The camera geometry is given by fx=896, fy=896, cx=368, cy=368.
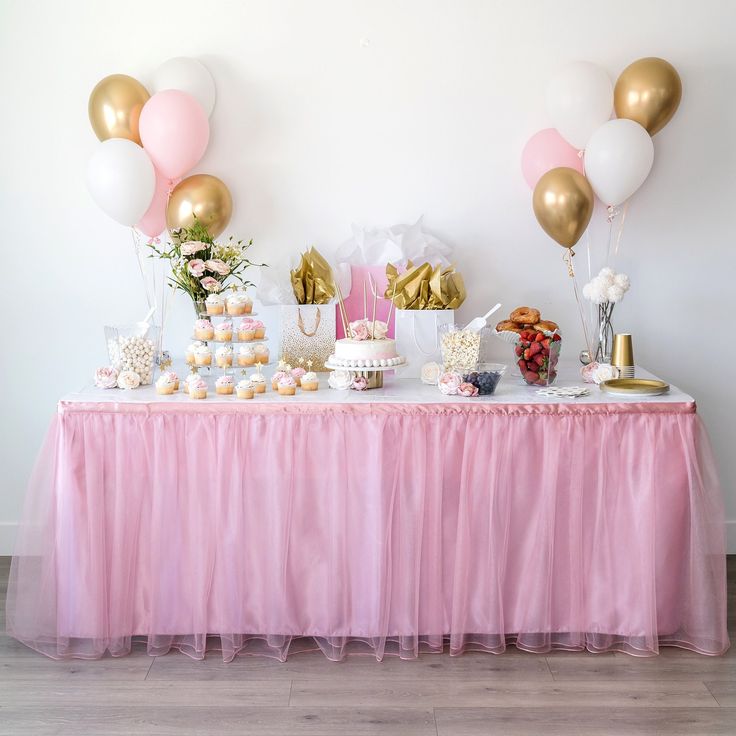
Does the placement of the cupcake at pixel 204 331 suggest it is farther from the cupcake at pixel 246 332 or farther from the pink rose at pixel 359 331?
the pink rose at pixel 359 331

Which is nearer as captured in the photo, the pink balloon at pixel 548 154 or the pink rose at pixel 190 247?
the pink rose at pixel 190 247

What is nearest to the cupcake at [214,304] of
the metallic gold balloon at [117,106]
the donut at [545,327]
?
the metallic gold balloon at [117,106]

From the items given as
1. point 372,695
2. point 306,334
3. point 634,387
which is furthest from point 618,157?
point 372,695

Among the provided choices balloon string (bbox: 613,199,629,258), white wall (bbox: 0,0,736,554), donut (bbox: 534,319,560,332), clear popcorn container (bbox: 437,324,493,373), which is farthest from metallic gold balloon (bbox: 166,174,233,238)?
balloon string (bbox: 613,199,629,258)

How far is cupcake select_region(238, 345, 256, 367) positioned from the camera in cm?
266

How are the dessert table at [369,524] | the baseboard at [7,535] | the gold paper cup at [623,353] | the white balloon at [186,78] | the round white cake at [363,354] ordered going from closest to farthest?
the dessert table at [369,524] → the round white cake at [363,354] → the gold paper cup at [623,353] → the white balloon at [186,78] → the baseboard at [7,535]

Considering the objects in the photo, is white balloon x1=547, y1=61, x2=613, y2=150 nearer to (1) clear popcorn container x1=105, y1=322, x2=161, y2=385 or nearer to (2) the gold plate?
(2) the gold plate

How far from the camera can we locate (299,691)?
7.59ft

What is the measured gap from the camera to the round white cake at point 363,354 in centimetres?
258

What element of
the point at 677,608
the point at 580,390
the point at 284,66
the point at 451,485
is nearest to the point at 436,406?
the point at 451,485

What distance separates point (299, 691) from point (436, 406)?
2.71ft

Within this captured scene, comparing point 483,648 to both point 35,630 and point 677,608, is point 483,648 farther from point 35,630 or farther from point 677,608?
point 35,630

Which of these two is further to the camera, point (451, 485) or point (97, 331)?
A: point (97, 331)

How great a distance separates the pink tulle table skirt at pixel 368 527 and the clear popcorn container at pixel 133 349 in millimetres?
224
